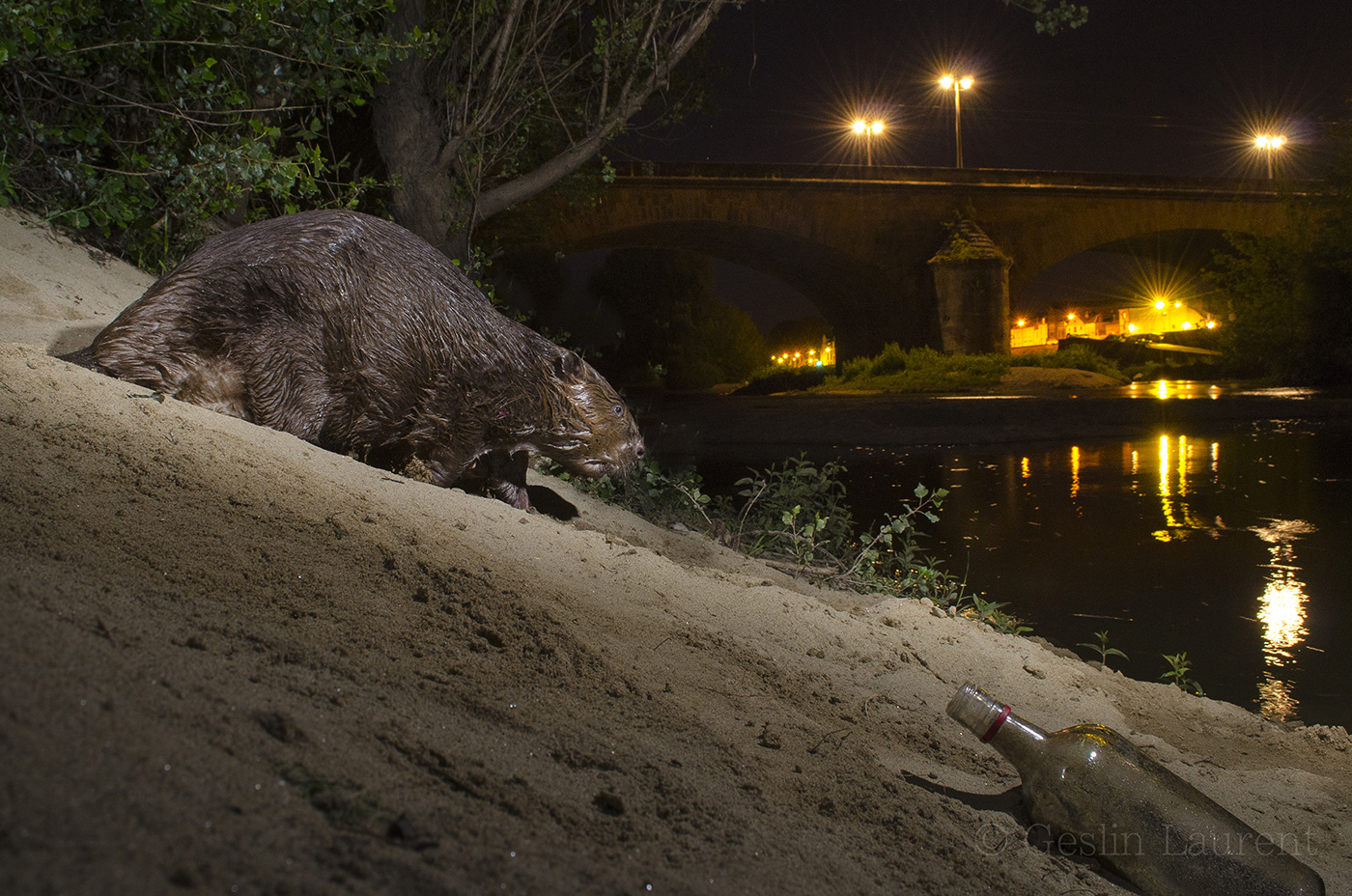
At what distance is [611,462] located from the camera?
4.11m

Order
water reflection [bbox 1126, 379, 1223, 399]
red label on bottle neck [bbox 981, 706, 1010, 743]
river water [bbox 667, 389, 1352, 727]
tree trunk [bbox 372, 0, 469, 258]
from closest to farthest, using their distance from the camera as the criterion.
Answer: red label on bottle neck [bbox 981, 706, 1010, 743] → river water [bbox 667, 389, 1352, 727] → tree trunk [bbox 372, 0, 469, 258] → water reflection [bbox 1126, 379, 1223, 399]

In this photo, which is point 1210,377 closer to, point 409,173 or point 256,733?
point 409,173

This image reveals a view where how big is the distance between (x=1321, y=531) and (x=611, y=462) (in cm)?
659

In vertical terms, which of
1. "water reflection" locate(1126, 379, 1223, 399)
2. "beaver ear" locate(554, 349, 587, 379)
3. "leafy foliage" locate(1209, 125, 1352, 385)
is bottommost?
"beaver ear" locate(554, 349, 587, 379)

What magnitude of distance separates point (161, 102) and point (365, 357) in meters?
4.08

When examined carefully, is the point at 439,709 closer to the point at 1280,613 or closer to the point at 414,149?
the point at 1280,613

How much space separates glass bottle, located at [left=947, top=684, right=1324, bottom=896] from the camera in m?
1.86

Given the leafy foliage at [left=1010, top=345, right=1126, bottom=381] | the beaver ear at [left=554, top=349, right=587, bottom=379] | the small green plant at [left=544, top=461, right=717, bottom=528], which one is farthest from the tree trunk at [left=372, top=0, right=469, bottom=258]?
the leafy foliage at [left=1010, top=345, right=1126, bottom=381]

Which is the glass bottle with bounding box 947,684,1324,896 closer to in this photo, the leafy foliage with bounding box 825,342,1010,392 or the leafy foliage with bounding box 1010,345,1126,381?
the leafy foliage with bounding box 825,342,1010,392

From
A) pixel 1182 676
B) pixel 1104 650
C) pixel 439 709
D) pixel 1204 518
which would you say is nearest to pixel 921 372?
pixel 1204 518

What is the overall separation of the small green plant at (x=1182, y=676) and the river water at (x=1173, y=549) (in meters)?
0.11

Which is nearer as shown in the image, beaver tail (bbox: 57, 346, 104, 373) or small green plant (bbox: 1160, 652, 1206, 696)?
beaver tail (bbox: 57, 346, 104, 373)

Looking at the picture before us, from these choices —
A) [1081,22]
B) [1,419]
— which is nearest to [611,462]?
[1,419]

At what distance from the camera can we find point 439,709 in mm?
1538
